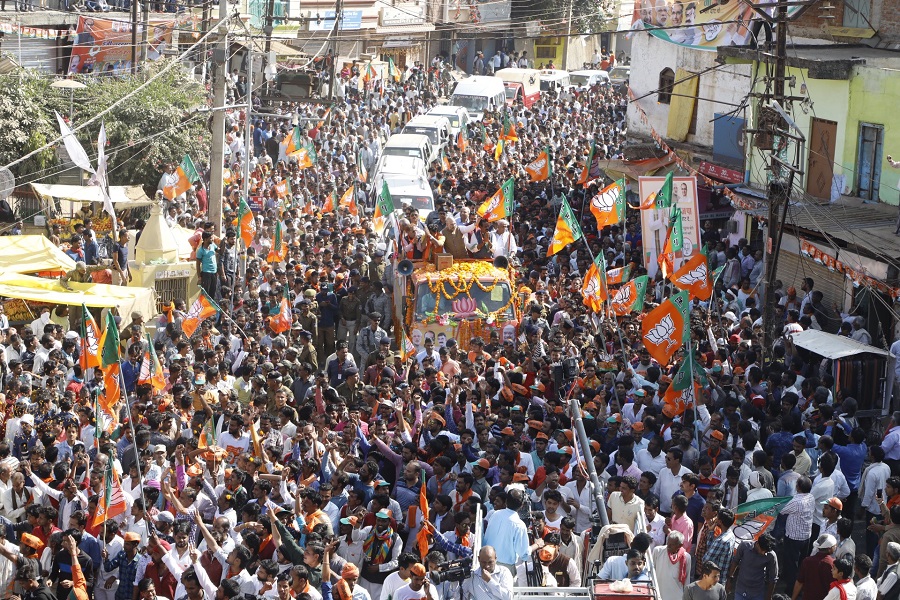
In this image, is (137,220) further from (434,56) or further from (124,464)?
(434,56)

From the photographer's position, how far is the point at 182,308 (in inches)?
674

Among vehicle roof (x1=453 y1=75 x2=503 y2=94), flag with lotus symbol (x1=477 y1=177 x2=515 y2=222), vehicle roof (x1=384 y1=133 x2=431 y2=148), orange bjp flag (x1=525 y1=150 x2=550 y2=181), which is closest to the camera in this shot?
flag with lotus symbol (x1=477 y1=177 x2=515 y2=222)

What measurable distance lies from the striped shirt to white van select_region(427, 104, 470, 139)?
2380cm

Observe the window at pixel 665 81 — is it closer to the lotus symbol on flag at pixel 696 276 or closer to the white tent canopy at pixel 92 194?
the white tent canopy at pixel 92 194

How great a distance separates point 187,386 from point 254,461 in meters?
2.64

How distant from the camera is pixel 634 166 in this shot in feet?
90.5

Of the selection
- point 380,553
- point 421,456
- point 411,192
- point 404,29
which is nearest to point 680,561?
point 380,553

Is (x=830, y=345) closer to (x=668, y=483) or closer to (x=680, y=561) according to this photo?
(x=668, y=483)

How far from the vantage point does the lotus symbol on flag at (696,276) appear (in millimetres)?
16375

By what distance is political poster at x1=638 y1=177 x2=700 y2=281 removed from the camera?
17.5 meters

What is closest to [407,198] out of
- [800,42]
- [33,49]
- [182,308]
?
[800,42]

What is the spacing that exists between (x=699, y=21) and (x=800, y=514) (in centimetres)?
1771

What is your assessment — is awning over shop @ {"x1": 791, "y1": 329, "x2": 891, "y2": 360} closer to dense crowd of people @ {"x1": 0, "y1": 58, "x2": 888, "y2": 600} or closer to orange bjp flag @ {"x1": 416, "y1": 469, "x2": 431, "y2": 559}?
dense crowd of people @ {"x1": 0, "y1": 58, "x2": 888, "y2": 600}

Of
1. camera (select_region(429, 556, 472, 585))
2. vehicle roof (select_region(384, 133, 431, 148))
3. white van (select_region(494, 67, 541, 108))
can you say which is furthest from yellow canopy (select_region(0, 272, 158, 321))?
white van (select_region(494, 67, 541, 108))
